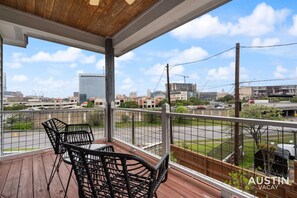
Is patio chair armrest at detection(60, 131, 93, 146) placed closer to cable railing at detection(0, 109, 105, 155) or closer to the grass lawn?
the grass lawn

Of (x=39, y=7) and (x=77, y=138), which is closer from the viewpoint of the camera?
(x=77, y=138)

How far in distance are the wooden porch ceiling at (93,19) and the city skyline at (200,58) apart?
31cm

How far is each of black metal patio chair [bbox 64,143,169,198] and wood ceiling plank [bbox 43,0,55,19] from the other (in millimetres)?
2752

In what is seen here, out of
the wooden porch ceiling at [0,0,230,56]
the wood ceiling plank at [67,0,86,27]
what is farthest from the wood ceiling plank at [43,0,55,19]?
the wood ceiling plank at [67,0,86,27]

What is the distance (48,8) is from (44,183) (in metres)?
2.73

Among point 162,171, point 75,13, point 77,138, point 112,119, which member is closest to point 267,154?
point 162,171

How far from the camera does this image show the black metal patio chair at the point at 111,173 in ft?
3.48

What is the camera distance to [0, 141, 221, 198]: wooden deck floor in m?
2.15

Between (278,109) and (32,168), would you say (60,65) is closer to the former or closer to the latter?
(32,168)

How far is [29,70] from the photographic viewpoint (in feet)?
14.1

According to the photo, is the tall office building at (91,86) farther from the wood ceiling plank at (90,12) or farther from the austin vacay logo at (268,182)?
the austin vacay logo at (268,182)

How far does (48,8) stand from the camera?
315 cm

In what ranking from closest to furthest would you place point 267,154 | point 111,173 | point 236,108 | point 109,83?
point 111,173, point 267,154, point 236,108, point 109,83

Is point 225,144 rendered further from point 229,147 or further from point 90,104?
point 90,104
